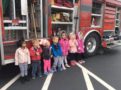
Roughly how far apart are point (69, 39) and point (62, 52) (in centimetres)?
71

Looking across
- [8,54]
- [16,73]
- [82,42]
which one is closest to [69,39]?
[82,42]

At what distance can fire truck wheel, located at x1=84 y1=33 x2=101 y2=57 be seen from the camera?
9.01 m

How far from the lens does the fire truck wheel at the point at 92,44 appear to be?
901 cm

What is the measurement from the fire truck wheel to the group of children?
59 cm

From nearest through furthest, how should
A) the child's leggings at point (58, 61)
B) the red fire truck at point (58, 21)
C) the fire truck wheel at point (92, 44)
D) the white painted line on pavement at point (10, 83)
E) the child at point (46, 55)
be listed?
the white painted line on pavement at point (10, 83)
the red fire truck at point (58, 21)
the child at point (46, 55)
the child's leggings at point (58, 61)
the fire truck wheel at point (92, 44)

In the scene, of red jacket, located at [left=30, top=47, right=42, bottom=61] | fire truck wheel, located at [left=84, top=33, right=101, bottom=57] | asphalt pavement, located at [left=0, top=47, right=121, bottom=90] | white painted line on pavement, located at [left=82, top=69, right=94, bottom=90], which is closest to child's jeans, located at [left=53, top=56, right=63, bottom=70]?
asphalt pavement, located at [left=0, top=47, right=121, bottom=90]

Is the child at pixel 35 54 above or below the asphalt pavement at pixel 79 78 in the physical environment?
above

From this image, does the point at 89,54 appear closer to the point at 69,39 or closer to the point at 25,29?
the point at 69,39

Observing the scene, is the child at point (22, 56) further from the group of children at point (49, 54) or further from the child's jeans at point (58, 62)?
the child's jeans at point (58, 62)

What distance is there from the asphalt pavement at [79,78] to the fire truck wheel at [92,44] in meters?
0.99

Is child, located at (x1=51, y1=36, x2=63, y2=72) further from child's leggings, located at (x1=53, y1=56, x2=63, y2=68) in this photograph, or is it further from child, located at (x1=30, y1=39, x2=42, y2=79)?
child, located at (x1=30, y1=39, x2=42, y2=79)

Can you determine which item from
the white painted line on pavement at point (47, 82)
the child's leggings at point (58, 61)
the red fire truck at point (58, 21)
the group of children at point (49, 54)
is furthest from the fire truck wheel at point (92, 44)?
the white painted line on pavement at point (47, 82)

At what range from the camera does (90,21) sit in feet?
29.0

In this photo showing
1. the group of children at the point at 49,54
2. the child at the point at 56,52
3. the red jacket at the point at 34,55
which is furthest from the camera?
the child at the point at 56,52
